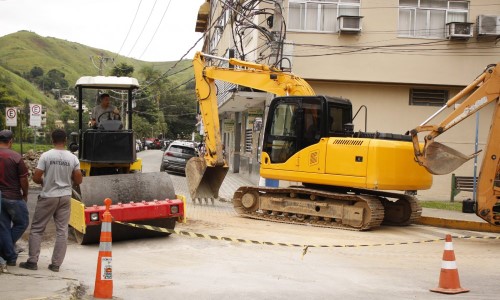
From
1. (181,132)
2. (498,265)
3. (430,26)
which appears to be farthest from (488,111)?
(181,132)

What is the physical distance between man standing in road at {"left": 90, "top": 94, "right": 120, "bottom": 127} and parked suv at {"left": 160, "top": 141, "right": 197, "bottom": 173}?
2042 cm

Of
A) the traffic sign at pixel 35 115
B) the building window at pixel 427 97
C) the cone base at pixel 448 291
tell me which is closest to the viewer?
the cone base at pixel 448 291

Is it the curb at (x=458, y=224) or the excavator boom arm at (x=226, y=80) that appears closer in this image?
the curb at (x=458, y=224)

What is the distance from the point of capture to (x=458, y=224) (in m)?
16.7

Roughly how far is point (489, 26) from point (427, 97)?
3.44m

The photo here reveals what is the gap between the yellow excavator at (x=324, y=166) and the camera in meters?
15.0

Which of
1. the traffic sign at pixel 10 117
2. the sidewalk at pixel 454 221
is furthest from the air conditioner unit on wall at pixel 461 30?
the traffic sign at pixel 10 117

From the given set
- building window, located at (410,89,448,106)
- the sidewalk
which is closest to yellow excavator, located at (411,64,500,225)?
the sidewalk

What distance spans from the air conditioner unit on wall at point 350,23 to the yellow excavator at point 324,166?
25.1 ft

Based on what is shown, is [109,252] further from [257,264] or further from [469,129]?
[469,129]

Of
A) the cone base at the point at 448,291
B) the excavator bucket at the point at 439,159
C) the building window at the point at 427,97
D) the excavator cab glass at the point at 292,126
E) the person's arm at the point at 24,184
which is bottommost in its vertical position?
the cone base at the point at 448,291

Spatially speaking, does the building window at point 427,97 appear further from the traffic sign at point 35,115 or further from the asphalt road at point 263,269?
the traffic sign at point 35,115

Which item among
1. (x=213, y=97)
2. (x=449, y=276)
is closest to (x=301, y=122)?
(x=213, y=97)

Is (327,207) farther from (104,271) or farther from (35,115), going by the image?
(35,115)
